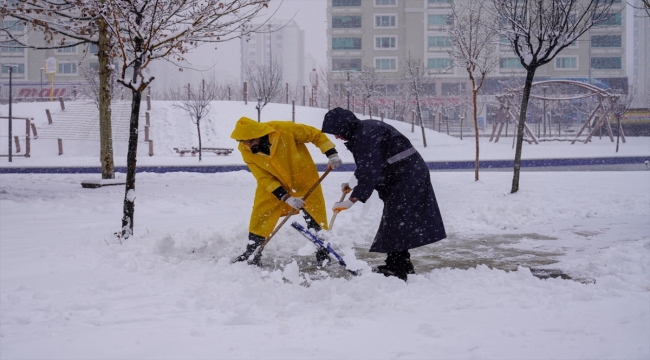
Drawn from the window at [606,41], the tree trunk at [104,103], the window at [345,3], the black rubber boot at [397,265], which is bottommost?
the black rubber boot at [397,265]

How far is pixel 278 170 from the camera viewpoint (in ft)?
18.9

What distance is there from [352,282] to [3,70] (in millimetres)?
73809

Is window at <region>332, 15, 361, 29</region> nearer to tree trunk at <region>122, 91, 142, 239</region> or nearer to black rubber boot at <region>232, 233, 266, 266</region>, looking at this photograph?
tree trunk at <region>122, 91, 142, 239</region>

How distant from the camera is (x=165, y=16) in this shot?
7.49 metres

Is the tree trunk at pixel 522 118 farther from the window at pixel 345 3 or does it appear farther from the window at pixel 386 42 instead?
the window at pixel 345 3

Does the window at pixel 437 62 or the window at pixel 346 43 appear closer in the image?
the window at pixel 437 62

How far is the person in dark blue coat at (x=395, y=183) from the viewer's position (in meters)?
5.05

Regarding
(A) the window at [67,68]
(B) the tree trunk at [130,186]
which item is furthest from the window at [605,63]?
(B) the tree trunk at [130,186]

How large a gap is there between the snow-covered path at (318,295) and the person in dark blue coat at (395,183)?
30 cm

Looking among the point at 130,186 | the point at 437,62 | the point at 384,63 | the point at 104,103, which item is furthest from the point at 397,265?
the point at 384,63

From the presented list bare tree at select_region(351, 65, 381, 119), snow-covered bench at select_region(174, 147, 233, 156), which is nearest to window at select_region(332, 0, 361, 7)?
bare tree at select_region(351, 65, 381, 119)

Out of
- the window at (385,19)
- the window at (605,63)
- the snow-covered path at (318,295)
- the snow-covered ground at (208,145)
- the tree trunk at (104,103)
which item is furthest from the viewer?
the window at (385,19)

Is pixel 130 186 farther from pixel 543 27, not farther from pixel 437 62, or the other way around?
pixel 437 62

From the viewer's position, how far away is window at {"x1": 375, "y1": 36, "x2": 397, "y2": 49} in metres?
62.3
